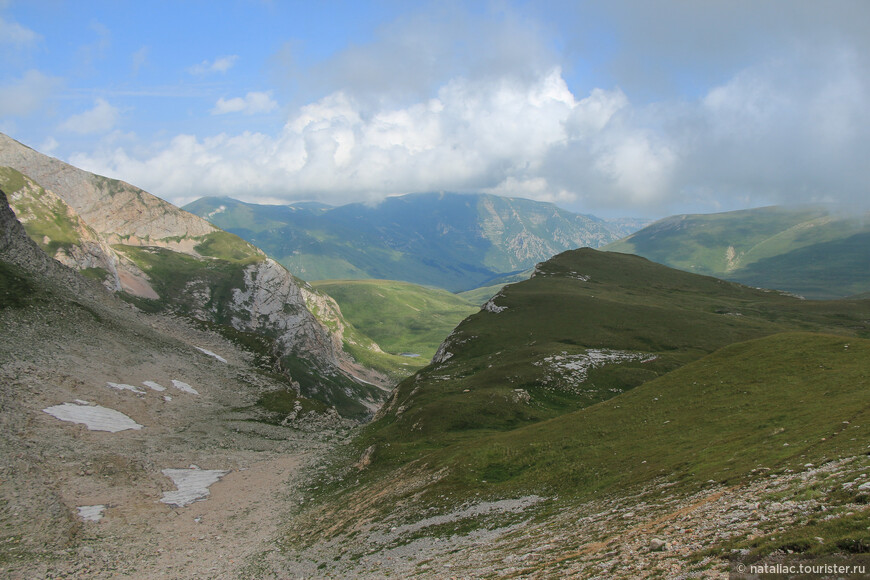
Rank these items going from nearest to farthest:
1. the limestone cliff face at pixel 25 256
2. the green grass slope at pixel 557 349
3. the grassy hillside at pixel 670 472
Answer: the grassy hillside at pixel 670 472 < the green grass slope at pixel 557 349 < the limestone cliff face at pixel 25 256

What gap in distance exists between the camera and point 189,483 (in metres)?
65.5

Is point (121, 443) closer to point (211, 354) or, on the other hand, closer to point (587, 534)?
point (211, 354)

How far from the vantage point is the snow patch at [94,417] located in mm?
71375

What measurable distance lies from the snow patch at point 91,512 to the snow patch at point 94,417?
24.2 meters

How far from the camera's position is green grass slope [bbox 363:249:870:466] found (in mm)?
79688

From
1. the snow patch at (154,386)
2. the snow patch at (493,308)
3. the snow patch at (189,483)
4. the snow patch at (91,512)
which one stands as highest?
the snow patch at (493,308)

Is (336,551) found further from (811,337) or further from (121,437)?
(811,337)

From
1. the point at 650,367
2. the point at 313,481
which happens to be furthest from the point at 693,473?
the point at 650,367

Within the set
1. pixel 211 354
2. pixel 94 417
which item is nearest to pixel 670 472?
pixel 94 417

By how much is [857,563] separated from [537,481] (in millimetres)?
30507

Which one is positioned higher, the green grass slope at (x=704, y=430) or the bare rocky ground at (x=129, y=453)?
the green grass slope at (x=704, y=430)

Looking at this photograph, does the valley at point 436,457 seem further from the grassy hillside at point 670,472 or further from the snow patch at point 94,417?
the snow patch at point 94,417

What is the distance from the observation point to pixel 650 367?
91.8 meters

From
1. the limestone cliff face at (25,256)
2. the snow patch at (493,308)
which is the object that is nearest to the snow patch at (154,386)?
the limestone cliff face at (25,256)
